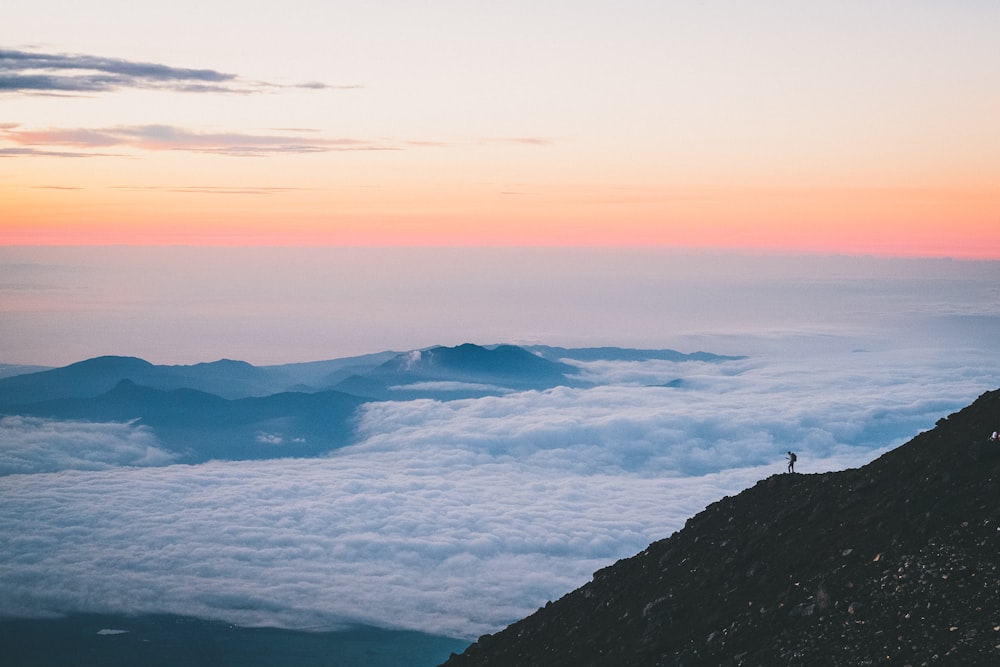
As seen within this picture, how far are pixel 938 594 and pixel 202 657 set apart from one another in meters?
168

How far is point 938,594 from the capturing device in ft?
96.3

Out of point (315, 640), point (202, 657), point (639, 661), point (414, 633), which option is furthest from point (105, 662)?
point (639, 661)

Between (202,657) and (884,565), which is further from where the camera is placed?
(202,657)

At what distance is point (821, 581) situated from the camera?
34.2 meters

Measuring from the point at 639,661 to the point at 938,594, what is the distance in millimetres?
11245

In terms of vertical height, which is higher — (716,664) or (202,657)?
(716,664)

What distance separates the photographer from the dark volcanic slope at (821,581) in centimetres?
2884

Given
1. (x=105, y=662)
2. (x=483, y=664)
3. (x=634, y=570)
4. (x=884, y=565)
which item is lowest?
(x=105, y=662)

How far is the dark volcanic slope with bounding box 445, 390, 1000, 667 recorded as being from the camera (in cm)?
2884

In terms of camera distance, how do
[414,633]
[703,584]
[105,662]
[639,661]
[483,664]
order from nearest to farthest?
[639,661]
[703,584]
[483,664]
[105,662]
[414,633]

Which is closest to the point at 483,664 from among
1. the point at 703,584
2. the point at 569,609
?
the point at 569,609

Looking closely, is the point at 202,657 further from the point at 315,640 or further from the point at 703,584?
the point at 703,584

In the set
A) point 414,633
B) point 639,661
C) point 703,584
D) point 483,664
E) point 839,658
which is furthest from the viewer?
point 414,633

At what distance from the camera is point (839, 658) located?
94.4ft
